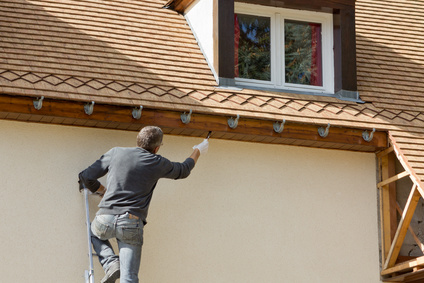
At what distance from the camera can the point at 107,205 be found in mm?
8797

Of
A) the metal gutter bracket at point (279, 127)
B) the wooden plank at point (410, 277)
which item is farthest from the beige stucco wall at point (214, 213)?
the metal gutter bracket at point (279, 127)

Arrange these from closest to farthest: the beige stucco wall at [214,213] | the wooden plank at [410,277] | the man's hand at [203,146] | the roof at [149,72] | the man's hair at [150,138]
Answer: the man's hair at [150,138] → the beige stucco wall at [214,213] → the man's hand at [203,146] → the roof at [149,72] → the wooden plank at [410,277]

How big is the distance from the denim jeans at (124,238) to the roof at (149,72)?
148 centimetres

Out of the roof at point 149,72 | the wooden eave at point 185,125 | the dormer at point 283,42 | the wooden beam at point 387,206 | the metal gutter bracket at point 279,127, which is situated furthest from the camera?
the dormer at point 283,42

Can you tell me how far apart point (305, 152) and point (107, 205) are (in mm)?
2922

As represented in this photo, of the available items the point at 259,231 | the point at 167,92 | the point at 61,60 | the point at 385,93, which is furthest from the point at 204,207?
the point at 385,93

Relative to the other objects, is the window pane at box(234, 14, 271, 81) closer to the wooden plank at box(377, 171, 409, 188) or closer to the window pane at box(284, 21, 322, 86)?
the window pane at box(284, 21, 322, 86)

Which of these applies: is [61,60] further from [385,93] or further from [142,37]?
[385,93]

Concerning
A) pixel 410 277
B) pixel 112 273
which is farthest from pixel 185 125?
pixel 410 277

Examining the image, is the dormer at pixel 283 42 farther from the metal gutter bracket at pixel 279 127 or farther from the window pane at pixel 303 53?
the metal gutter bracket at pixel 279 127

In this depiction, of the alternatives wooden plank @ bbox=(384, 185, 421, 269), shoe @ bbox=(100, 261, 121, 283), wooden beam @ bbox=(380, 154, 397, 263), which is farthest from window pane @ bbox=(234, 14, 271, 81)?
shoe @ bbox=(100, 261, 121, 283)

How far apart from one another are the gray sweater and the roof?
34.4 inches

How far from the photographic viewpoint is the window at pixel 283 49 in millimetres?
11211

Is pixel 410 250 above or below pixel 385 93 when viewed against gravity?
below
